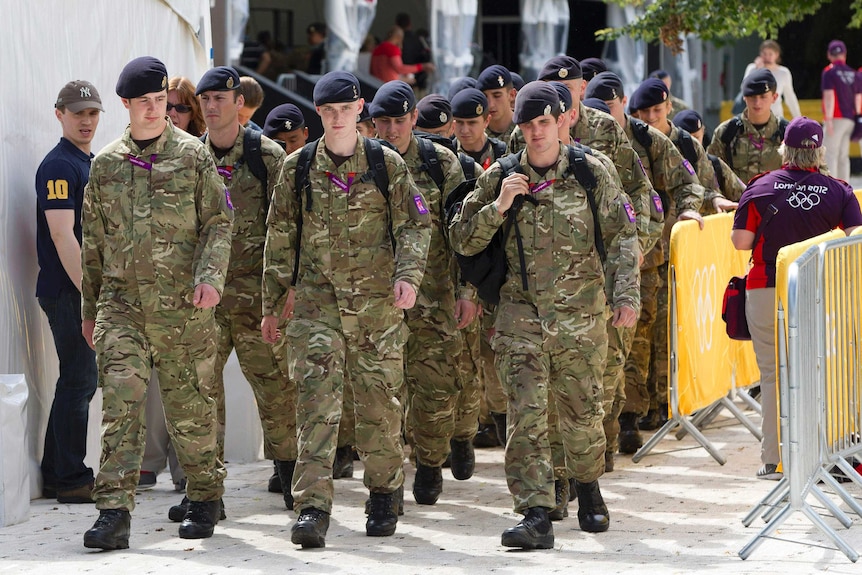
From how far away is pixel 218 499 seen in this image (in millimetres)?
7219

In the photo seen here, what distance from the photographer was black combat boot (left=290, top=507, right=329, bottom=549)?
6.70 metres

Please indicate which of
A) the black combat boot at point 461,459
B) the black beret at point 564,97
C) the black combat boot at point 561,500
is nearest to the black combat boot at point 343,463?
the black combat boot at point 461,459

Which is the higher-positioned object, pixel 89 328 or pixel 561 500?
pixel 89 328

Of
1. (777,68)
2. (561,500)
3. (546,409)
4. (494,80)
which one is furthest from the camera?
(777,68)

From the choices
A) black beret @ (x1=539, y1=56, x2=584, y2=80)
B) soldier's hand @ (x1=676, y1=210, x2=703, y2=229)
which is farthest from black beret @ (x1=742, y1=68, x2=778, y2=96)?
black beret @ (x1=539, y1=56, x2=584, y2=80)

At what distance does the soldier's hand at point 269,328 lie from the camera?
23.6 ft

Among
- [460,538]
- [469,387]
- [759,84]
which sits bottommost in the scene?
[460,538]

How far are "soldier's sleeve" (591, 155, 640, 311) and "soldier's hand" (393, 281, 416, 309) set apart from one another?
38.2 inches

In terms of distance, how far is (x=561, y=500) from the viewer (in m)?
7.43

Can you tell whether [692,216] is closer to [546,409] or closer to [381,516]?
[546,409]

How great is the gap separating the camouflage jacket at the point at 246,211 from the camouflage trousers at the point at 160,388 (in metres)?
0.64

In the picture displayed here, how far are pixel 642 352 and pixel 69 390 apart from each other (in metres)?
3.70

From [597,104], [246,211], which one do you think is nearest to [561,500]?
[246,211]

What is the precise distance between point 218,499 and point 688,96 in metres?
20.6
